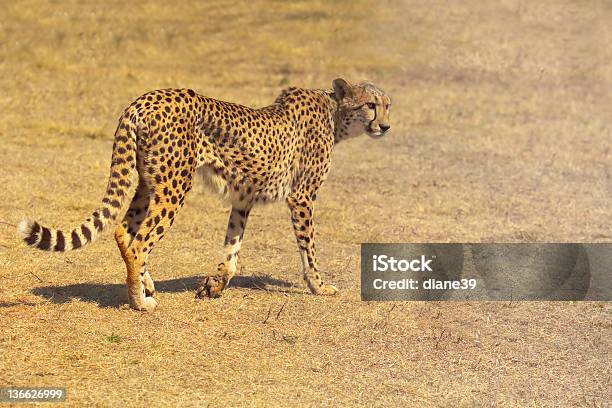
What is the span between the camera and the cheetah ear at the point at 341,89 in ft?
29.1

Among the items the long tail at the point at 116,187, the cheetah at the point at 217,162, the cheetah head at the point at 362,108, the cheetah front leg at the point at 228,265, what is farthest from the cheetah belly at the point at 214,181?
the cheetah head at the point at 362,108

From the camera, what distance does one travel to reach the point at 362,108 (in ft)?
29.3

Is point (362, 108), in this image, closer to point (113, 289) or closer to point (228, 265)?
point (228, 265)

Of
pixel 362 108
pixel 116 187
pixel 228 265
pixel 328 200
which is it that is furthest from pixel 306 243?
pixel 328 200

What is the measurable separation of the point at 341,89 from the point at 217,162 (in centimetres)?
157

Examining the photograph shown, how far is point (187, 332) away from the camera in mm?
7371

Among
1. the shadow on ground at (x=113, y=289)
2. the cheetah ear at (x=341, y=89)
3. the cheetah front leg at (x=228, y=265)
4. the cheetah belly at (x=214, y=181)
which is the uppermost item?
the cheetah ear at (x=341, y=89)

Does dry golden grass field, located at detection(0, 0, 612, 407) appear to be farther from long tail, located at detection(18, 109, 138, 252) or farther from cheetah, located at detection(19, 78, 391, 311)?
long tail, located at detection(18, 109, 138, 252)

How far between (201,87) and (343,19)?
17.3 feet

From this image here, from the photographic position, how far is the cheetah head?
8.93m

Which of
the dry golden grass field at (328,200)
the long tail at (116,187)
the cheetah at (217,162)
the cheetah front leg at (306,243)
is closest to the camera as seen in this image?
the dry golden grass field at (328,200)

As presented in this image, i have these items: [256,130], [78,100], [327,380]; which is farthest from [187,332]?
[78,100]

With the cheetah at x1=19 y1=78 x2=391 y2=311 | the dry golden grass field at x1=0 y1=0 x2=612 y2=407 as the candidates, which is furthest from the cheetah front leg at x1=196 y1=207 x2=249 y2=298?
the dry golden grass field at x1=0 y1=0 x2=612 y2=407

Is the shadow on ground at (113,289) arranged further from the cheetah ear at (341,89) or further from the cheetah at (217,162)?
the cheetah ear at (341,89)
